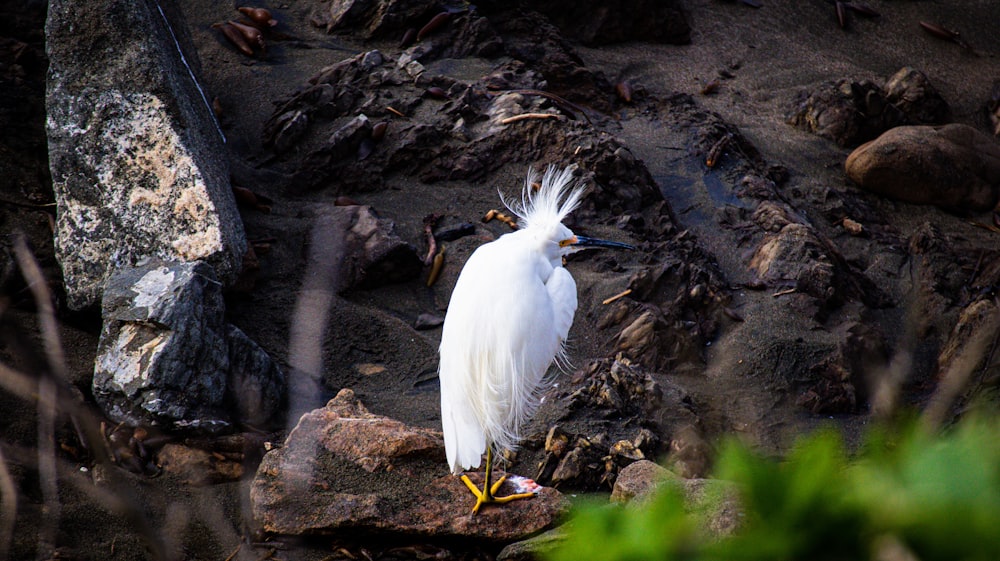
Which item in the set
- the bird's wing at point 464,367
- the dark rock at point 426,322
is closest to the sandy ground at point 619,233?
the dark rock at point 426,322

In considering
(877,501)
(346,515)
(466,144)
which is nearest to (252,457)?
(346,515)

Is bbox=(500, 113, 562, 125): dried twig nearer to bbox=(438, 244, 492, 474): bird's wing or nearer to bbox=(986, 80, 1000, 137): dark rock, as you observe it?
bbox=(438, 244, 492, 474): bird's wing

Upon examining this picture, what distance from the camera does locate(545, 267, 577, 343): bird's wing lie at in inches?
138

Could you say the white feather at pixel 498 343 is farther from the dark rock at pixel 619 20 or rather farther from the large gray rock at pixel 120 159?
the dark rock at pixel 619 20

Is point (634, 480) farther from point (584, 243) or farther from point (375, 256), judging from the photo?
point (375, 256)

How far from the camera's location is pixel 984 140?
637cm

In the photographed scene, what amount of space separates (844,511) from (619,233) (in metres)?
4.53

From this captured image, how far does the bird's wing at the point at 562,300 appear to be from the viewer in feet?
11.5

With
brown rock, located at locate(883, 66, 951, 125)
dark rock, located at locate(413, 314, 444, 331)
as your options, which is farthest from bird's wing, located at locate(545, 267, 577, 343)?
brown rock, located at locate(883, 66, 951, 125)

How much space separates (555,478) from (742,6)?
6587mm

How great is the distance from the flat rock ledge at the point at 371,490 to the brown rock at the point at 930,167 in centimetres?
442

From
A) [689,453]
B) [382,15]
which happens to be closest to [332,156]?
[382,15]

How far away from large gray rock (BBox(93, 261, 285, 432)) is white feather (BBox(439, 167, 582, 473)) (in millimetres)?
994

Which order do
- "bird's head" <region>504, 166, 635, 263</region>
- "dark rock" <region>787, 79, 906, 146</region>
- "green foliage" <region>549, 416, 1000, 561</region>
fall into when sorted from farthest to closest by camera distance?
"dark rock" <region>787, 79, 906, 146</region> → "bird's head" <region>504, 166, 635, 263</region> → "green foliage" <region>549, 416, 1000, 561</region>
